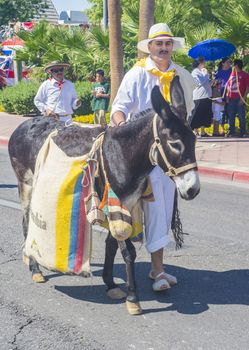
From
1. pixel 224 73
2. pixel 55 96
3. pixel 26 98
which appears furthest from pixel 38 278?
pixel 26 98

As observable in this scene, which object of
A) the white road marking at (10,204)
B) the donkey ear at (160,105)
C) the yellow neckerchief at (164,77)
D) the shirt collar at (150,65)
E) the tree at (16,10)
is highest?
the tree at (16,10)

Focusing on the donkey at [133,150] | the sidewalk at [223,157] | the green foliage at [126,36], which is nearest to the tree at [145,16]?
the green foliage at [126,36]

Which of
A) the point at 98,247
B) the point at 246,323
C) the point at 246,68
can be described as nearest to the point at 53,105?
the point at 98,247

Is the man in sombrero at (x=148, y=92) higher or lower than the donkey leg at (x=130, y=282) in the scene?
higher

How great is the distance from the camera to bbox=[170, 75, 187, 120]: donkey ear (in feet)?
15.4

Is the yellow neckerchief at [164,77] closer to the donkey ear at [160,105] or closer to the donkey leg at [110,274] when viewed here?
the donkey ear at [160,105]

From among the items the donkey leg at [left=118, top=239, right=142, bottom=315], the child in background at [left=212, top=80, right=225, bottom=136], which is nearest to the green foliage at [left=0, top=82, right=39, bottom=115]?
the child in background at [left=212, top=80, right=225, bottom=136]

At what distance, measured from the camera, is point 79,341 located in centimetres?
464

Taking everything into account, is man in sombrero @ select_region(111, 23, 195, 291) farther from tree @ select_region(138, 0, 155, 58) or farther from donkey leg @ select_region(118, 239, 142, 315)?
tree @ select_region(138, 0, 155, 58)

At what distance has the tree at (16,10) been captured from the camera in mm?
39219

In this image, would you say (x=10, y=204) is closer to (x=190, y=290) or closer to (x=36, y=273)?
(x=36, y=273)

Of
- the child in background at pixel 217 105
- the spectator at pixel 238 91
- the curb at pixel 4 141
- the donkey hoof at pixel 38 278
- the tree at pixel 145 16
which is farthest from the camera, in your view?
the curb at pixel 4 141

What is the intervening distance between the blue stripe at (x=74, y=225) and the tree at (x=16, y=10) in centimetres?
3554

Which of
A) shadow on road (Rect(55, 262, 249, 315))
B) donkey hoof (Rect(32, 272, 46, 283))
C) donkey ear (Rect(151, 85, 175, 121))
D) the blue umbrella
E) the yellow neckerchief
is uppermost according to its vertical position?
the blue umbrella
